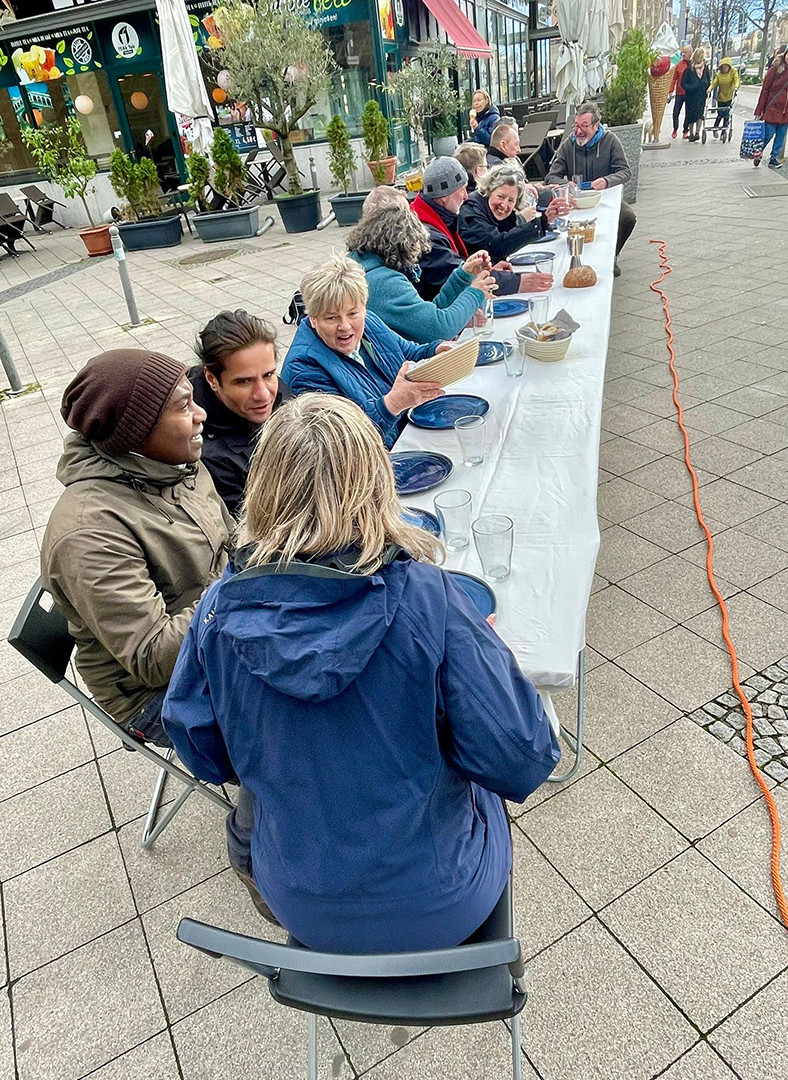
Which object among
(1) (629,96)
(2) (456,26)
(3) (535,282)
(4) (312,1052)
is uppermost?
(2) (456,26)

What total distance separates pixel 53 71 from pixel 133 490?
16371 millimetres

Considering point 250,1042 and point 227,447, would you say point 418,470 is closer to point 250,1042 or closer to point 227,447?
point 227,447

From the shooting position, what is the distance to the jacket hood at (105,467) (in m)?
1.71

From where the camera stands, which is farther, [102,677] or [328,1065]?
[102,677]

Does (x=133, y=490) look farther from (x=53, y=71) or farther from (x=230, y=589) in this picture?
(x=53, y=71)

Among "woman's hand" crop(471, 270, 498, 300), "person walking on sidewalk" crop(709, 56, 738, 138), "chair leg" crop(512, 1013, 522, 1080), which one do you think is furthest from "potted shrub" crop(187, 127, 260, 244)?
"chair leg" crop(512, 1013, 522, 1080)

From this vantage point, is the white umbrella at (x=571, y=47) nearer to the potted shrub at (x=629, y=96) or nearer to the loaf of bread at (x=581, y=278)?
the potted shrub at (x=629, y=96)

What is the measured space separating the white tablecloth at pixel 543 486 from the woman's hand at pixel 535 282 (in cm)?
46

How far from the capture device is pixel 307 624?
103 centimetres

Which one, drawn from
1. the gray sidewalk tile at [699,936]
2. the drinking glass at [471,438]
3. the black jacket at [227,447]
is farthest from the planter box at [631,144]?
the gray sidewalk tile at [699,936]

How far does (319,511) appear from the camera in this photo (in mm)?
1096

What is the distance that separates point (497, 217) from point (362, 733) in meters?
4.39

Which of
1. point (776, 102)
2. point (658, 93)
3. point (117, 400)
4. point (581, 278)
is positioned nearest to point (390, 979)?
point (117, 400)

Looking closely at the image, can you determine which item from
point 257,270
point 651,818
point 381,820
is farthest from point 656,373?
point 257,270
